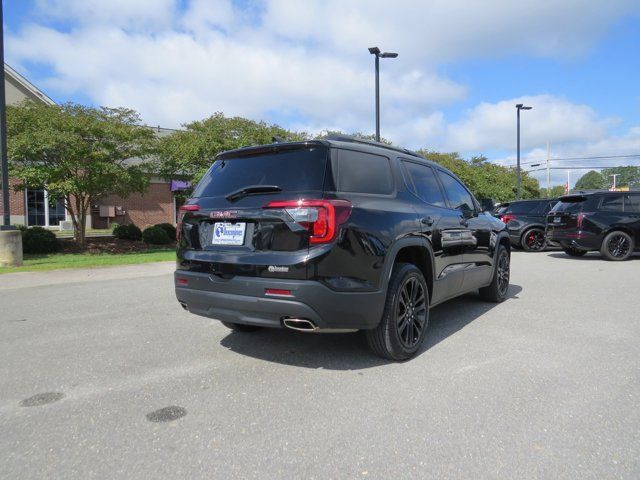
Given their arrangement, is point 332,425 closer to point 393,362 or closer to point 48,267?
point 393,362

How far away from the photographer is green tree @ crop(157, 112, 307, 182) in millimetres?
15594

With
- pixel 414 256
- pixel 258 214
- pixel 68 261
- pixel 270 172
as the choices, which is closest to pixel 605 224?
pixel 414 256

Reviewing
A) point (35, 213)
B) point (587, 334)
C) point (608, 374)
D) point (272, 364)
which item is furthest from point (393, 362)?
point (35, 213)

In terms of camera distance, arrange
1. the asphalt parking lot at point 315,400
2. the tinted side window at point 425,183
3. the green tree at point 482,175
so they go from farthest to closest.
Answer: the green tree at point 482,175, the tinted side window at point 425,183, the asphalt parking lot at point 315,400

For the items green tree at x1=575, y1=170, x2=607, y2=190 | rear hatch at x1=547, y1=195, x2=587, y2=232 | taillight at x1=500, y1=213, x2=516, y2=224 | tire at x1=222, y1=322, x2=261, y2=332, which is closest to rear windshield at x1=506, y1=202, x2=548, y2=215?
taillight at x1=500, y1=213, x2=516, y2=224

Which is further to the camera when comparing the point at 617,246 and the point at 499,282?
the point at 617,246

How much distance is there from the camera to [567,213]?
12.0 meters

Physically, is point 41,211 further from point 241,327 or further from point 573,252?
point 573,252

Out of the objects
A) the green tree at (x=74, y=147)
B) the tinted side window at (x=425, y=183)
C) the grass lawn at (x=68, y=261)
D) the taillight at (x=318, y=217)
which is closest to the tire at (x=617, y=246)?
the tinted side window at (x=425, y=183)

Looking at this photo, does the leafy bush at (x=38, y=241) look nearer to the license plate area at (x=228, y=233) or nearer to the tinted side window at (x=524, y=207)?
the license plate area at (x=228, y=233)

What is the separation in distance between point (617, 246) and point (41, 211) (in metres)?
27.4

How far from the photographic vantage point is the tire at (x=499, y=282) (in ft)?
20.7

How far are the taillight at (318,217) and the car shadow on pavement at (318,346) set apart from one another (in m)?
1.19

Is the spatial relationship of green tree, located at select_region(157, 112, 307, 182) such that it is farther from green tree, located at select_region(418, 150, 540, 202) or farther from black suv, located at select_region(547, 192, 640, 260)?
green tree, located at select_region(418, 150, 540, 202)
